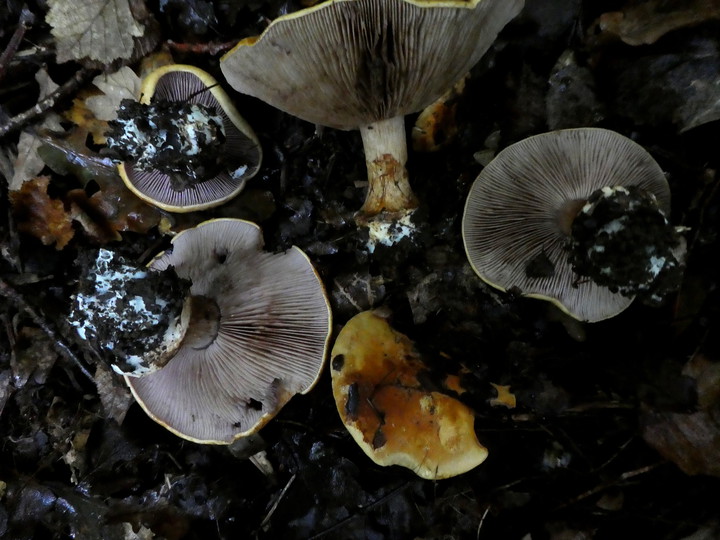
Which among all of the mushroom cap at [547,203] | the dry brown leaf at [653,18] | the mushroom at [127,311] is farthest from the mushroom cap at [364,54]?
the mushroom at [127,311]

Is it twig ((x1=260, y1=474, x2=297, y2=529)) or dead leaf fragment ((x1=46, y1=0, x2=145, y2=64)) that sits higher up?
dead leaf fragment ((x1=46, y1=0, x2=145, y2=64))

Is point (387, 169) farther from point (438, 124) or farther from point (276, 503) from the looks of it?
point (276, 503)

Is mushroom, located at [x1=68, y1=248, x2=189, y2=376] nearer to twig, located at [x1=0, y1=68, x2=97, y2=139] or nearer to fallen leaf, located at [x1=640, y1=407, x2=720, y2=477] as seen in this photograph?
twig, located at [x1=0, y1=68, x2=97, y2=139]

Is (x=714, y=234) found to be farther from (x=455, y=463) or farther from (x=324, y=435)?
(x=324, y=435)

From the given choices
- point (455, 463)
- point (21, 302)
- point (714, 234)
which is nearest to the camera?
point (455, 463)

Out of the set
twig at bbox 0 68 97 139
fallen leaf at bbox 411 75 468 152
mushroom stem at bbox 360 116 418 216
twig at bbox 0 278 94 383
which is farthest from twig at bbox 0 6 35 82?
fallen leaf at bbox 411 75 468 152

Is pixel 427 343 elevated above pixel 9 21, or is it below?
below

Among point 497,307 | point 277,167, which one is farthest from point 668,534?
point 277,167

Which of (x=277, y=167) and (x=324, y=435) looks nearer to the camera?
(x=324, y=435)
